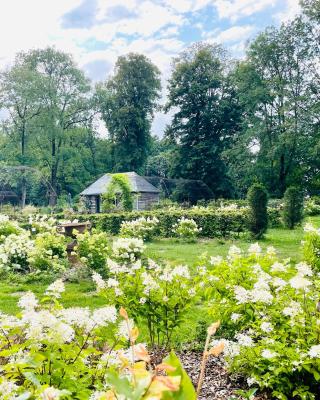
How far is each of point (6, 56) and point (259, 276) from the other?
131 feet

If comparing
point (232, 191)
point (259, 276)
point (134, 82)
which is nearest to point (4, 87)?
point (134, 82)

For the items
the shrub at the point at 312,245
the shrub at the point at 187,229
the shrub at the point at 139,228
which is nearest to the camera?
the shrub at the point at 312,245

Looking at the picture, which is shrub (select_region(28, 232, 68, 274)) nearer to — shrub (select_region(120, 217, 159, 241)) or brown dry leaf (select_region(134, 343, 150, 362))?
shrub (select_region(120, 217, 159, 241))

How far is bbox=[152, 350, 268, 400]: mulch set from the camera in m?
3.25

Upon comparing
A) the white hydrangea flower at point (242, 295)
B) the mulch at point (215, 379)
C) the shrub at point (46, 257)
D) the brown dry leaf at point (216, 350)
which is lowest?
the mulch at point (215, 379)

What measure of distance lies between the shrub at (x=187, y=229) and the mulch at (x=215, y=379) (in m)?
10.9

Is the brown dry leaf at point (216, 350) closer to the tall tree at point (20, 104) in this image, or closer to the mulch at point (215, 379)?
the mulch at point (215, 379)

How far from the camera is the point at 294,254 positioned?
A: 10.7m

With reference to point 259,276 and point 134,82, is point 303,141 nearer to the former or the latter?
point 134,82

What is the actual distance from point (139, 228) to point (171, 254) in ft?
9.49

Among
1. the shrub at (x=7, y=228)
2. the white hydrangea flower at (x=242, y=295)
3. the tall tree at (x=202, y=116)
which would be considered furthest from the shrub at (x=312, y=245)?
the tall tree at (x=202, y=116)

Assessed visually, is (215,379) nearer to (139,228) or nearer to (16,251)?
(16,251)

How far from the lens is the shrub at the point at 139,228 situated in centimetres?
1336

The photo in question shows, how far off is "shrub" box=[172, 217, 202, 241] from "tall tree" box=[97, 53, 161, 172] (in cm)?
2475
